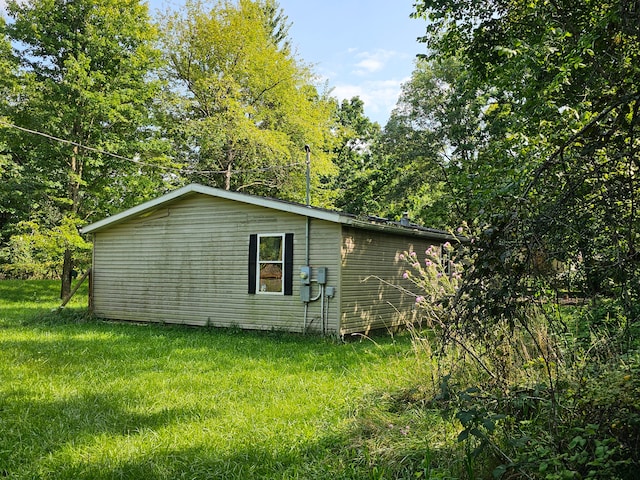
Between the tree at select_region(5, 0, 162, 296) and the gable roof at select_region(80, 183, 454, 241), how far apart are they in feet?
21.1

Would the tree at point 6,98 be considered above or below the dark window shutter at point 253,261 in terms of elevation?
above

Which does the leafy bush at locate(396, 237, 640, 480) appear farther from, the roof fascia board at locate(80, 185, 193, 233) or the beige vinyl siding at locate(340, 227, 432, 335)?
the roof fascia board at locate(80, 185, 193, 233)

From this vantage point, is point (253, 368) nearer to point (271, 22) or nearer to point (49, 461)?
point (49, 461)

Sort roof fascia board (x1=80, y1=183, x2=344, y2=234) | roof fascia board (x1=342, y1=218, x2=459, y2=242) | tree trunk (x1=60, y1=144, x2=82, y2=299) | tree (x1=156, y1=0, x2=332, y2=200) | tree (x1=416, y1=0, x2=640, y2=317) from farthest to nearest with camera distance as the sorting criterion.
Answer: tree (x1=156, y1=0, x2=332, y2=200)
tree trunk (x1=60, y1=144, x2=82, y2=299)
roof fascia board (x1=80, y1=183, x2=344, y2=234)
roof fascia board (x1=342, y1=218, x2=459, y2=242)
tree (x1=416, y1=0, x2=640, y2=317)

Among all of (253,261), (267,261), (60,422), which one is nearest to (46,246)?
(253,261)

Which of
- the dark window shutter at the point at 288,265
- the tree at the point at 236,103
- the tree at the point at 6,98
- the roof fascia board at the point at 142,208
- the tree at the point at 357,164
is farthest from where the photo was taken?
the tree at the point at 357,164

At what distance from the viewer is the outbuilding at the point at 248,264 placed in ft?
31.0

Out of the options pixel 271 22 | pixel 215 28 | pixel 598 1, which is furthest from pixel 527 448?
pixel 271 22

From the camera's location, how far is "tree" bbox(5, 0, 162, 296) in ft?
56.2

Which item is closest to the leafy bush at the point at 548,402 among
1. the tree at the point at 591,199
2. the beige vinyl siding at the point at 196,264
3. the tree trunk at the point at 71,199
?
the tree at the point at 591,199

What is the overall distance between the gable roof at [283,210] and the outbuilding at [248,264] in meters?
0.02

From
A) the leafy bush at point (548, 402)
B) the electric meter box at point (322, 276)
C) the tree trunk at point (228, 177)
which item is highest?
the tree trunk at point (228, 177)

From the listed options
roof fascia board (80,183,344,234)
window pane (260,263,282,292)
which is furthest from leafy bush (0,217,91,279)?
window pane (260,263,282,292)

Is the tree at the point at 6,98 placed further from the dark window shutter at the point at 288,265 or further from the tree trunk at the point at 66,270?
the dark window shutter at the point at 288,265
